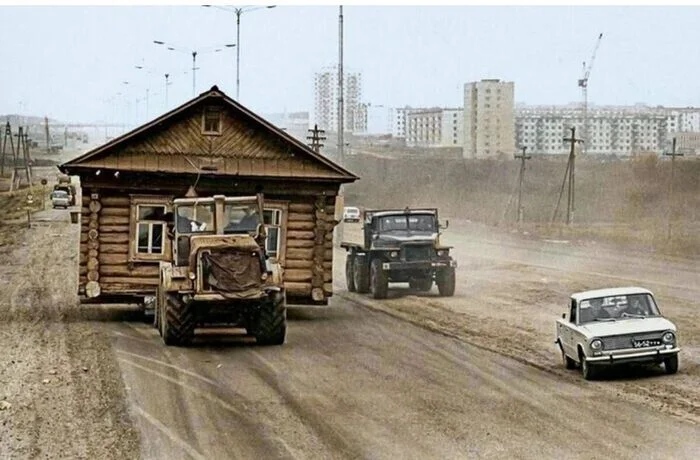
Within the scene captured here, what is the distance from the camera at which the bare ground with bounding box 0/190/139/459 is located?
1462 cm

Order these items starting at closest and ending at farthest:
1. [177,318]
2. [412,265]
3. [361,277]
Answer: [177,318] → [412,265] → [361,277]

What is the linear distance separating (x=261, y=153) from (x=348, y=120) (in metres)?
110

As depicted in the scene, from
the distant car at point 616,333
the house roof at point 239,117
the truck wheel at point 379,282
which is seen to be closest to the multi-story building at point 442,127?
the truck wheel at point 379,282

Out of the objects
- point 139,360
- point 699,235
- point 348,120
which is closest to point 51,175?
point 348,120

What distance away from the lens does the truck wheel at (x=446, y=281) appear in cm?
3534

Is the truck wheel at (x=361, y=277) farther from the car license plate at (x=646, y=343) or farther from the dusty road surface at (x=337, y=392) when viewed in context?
the car license plate at (x=646, y=343)

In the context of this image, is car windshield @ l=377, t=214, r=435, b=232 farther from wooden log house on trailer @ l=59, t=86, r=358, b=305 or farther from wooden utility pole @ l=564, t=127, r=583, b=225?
wooden utility pole @ l=564, t=127, r=583, b=225


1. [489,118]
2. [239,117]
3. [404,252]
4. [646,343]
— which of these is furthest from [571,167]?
[489,118]

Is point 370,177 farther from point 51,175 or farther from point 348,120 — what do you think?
point 51,175

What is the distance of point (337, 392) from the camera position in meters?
18.3

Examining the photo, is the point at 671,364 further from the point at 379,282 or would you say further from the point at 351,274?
the point at 351,274

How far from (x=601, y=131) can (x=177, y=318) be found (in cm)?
16982

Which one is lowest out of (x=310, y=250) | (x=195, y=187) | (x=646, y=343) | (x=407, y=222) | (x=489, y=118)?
(x=646, y=343)

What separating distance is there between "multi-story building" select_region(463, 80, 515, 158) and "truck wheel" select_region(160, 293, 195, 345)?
11976 cm
